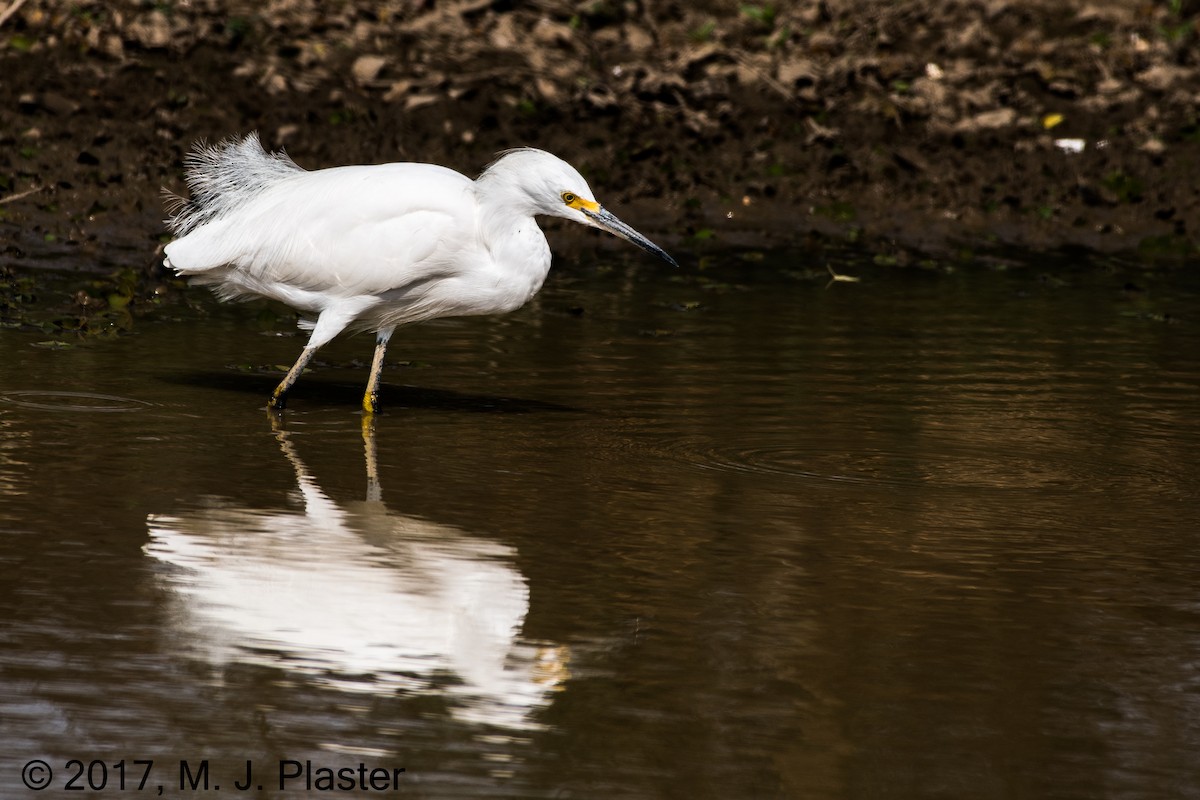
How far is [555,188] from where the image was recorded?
888 centimetres

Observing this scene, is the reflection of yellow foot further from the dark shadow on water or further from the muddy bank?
the muddy bank

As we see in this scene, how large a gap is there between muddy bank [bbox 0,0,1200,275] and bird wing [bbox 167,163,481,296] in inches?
188

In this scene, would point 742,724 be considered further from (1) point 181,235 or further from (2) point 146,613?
(1) point 181,235

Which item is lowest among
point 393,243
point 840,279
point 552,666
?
point 552,666

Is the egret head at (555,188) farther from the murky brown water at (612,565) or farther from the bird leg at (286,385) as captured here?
the bird leg at (286,385)

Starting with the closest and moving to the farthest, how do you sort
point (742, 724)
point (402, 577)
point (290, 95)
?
1. point (742, 724)
2. point (402, 577)
3. point (290, 95)

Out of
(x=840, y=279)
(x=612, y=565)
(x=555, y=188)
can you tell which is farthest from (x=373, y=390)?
(x=840, y=279)

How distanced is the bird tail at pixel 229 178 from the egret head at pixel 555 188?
4.87 ft

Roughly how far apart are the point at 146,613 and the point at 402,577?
907mm

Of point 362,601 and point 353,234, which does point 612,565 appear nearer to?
point 362,601

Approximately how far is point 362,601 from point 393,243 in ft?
10.4

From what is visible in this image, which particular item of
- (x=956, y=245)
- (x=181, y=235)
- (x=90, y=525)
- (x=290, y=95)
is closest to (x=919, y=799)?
(x=90, y=525)

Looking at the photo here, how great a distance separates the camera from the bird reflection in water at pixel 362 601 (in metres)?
5.38

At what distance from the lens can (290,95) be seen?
1627cm
